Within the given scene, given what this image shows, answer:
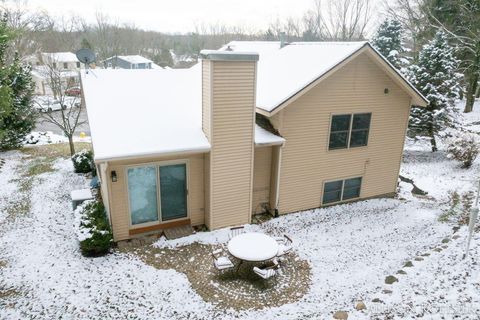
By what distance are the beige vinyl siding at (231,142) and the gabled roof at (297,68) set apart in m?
1.08

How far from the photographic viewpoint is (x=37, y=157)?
18.3 metres

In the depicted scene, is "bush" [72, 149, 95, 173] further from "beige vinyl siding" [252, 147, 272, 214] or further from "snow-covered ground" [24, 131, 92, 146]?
"beige vinyl siding" [252, 147, 272, 214]

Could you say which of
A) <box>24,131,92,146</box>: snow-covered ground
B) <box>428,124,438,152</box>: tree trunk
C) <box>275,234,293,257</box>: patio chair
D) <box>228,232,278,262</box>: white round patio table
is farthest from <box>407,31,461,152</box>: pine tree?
<box>24,131,92,146</box>: snow-covered ground

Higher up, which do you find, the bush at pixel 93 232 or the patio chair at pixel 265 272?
the bush at pixel 93 232

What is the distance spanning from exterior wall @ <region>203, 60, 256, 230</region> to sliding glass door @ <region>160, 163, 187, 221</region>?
0.89m

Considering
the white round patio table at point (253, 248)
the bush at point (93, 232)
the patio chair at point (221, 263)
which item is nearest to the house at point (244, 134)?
the bush at point (93, 232)

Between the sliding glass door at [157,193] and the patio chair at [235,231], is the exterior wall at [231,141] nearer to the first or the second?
the patio chair at [235,231]

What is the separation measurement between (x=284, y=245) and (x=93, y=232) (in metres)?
5.34

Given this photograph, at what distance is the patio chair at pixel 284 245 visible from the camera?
9148 millimetres

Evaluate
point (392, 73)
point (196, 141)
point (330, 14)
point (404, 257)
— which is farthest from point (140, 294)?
point (330, 14)

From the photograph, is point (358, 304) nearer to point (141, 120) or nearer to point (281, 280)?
point (281, 280)

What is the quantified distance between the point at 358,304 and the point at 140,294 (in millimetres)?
4973

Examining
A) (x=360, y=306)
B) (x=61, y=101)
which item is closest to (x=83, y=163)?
(x=61, y=101)

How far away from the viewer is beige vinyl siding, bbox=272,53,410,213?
37.2 feet
